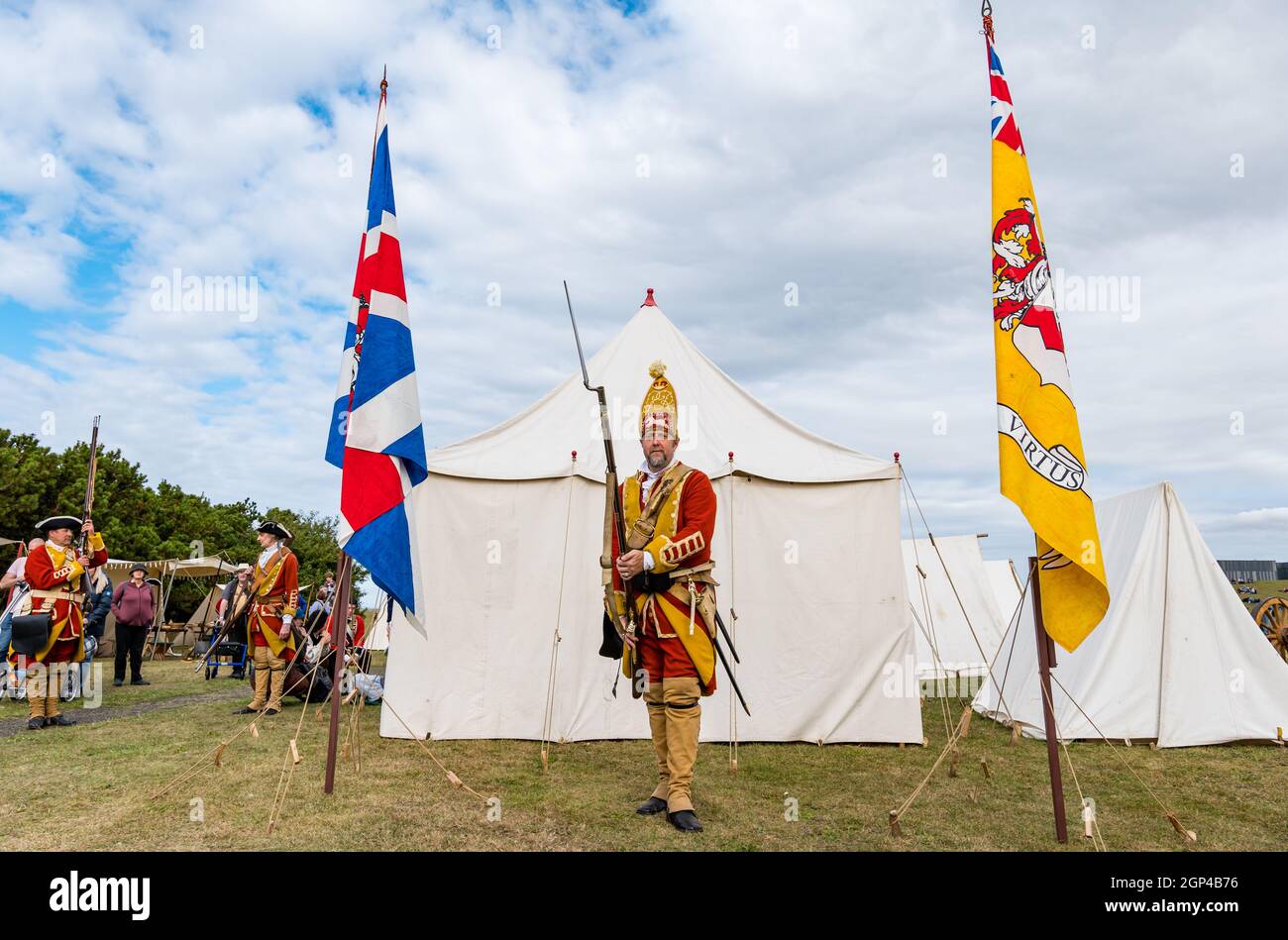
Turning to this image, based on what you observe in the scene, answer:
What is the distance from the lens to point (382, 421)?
14.7 feet

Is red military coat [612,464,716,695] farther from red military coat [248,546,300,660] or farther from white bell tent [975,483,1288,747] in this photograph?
red military coat [248,546,300,660]

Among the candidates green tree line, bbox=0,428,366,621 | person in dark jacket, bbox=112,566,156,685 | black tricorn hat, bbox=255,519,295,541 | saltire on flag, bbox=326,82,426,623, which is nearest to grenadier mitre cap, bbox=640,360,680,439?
saltire on flag, bbox=326,82,426,623

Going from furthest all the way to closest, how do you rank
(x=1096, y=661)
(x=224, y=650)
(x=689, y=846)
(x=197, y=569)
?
(x=197, y=569) < (x=224, y=650) < (x=1096, y=661) < (x=689, y=846)

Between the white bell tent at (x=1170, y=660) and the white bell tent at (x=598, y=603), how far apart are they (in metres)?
1.27

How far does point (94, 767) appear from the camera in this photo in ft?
16.5

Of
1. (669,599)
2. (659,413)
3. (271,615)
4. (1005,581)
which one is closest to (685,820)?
(669,599)

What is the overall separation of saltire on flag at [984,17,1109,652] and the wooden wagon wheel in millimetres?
6236

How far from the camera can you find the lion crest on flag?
3727 mm

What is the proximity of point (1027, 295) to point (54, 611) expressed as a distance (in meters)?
7.62

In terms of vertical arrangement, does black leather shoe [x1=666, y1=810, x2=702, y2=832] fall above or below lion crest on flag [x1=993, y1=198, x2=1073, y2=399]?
below

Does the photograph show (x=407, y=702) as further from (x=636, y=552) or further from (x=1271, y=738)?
(x=1271, y=738)

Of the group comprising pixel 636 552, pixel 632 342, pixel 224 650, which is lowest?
pixel 224 650
